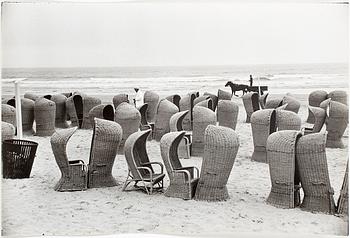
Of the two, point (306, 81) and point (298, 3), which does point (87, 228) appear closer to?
point (306, 81)

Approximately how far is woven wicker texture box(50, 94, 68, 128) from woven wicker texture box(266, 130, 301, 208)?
1855mm

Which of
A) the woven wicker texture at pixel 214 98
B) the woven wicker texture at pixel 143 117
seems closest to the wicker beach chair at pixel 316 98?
the woven wicker texture at pixel 214 98

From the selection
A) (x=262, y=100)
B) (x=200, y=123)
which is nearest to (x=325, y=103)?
(x=262, y=100)

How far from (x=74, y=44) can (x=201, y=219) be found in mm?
1814

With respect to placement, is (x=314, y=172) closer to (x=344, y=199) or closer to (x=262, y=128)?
(x=344, y=199)

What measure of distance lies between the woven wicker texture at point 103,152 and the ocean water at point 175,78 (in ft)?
1.54

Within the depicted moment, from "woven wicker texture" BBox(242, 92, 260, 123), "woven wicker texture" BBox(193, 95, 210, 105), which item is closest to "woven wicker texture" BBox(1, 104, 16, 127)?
"woven wicker texture" BBox(193, 95, 210, 105)

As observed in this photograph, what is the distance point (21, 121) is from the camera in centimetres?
465

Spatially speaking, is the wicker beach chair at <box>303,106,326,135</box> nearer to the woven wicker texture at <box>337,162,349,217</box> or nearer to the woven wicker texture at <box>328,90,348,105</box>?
the woven wicker texture at <box>328,90,348,105</box>

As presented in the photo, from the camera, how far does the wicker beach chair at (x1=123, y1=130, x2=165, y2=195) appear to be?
492cm

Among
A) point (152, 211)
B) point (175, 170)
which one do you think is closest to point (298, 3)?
point (175, 170)

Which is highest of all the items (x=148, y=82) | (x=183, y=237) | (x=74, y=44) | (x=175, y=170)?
(x=74, y=44)

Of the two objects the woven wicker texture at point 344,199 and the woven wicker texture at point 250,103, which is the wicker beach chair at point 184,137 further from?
the woven wicker texture at point 344,199

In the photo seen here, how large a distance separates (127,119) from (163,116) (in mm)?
359
